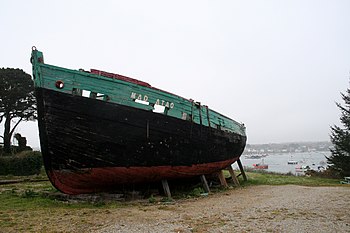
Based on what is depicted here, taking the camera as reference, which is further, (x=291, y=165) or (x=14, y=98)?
(x=291, y=165)

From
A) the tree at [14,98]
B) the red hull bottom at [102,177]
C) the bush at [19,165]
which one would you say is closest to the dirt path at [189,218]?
the red hull bottom at [102,177]

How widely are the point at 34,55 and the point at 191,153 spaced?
577cm

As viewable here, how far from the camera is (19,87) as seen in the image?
26.7m

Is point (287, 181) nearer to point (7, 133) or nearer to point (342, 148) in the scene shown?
point (342, 148)

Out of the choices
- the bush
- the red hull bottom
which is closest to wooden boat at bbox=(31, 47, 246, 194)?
the red hull bottom

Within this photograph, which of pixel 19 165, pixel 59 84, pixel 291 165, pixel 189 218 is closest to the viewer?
pixel 189 218

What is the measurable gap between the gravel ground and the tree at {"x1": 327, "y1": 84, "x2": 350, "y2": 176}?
1571cm

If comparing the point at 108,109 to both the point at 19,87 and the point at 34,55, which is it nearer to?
the point at 34,55

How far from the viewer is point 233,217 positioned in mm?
6215

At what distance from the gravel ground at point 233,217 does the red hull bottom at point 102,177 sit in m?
0.98

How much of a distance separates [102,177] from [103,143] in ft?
3.16

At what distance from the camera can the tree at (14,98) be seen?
1018 inches

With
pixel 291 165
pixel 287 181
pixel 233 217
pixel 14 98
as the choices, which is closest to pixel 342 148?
pixel 287 181

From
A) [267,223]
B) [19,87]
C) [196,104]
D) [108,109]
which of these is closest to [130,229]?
[267,223]
